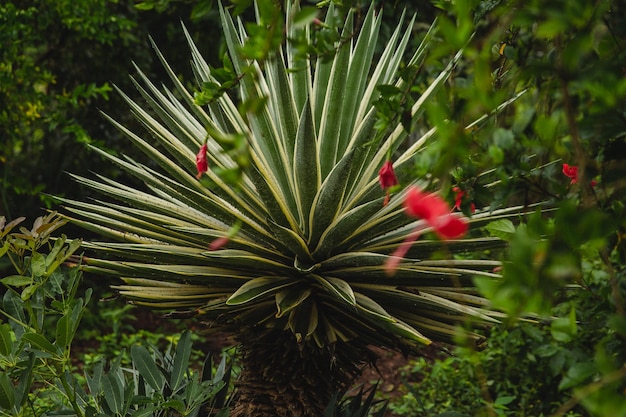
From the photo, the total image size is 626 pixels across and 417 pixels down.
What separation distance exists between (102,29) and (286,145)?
130 inches

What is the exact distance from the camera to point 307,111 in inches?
76.2

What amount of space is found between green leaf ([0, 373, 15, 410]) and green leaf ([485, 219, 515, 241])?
3.94ft

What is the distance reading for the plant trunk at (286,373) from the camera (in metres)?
2.05

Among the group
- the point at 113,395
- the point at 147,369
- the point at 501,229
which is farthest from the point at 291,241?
the point at 501,229

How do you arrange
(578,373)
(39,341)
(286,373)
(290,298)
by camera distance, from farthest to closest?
(286,373) → (290,298) → (39,341) → (578,373)

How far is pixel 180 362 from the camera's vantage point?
204 cm

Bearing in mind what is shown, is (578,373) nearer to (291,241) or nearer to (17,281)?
(291,241)

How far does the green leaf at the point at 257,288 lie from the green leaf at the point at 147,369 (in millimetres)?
358

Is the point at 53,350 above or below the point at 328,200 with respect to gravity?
above

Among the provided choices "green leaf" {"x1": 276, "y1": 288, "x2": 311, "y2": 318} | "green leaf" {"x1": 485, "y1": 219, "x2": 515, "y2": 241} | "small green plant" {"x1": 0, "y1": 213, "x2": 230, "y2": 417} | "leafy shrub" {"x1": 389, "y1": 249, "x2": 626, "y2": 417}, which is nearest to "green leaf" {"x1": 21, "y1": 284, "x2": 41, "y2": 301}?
"small green plant" {"x1": 0, "y1": 213, "x2": 230, "y2": 417}

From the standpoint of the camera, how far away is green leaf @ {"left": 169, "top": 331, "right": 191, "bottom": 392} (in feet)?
6.59

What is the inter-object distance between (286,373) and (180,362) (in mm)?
316

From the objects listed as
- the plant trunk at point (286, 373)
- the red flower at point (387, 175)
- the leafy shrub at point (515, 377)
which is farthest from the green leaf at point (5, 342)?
the leafy shrub at point (515, 377)

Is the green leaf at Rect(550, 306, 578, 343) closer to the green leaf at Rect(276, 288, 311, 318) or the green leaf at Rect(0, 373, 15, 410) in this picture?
the green leaf at Rect(276, 288, 311, 318)
